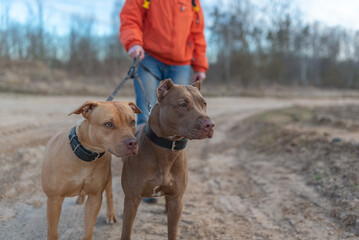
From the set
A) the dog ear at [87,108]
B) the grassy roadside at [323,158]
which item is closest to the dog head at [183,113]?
the dog ear at [87,108]

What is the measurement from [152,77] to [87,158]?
155 centimetres

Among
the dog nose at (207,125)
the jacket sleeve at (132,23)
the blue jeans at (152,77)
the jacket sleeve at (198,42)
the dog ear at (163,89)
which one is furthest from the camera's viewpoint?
the jacket sleeve at (198,42)

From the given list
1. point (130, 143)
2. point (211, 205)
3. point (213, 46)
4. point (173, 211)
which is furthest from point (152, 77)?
point (213, 46)

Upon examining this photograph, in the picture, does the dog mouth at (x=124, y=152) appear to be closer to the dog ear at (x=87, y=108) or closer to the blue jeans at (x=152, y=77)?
the dog ear at (x=87, y=108)

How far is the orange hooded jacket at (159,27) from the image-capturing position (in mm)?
→ 3809

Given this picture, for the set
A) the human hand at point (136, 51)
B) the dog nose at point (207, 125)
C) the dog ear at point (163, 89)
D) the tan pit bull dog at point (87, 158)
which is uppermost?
the human hand at point (136, 51)

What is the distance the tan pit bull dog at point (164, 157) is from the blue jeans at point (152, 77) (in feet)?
3.19

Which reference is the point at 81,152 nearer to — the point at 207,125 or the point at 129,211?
the point at 129,211

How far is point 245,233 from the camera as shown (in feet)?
11.2

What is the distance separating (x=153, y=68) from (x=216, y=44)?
3107cm

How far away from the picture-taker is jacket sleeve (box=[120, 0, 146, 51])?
3717 mm

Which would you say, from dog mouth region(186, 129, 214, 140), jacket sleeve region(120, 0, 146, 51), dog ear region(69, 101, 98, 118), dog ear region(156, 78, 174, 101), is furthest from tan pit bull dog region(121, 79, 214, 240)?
jacket sleeve region(120, 0, 146, 51)

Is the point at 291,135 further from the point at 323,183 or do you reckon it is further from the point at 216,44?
the point at 216,44

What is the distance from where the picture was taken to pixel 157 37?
387 centimetres
